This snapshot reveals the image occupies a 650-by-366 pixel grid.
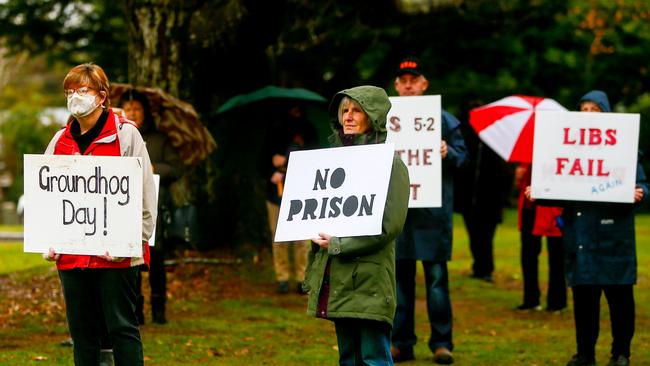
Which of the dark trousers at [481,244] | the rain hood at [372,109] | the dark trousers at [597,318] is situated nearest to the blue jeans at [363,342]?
the rain hood at [372,109]

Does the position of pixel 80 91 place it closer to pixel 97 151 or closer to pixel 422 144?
pixel 97 151

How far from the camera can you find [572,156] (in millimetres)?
8742

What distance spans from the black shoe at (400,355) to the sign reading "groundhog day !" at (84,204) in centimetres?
330

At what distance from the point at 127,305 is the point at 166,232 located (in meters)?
4.08

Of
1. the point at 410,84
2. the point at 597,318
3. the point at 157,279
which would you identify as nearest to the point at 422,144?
the point at 410,84

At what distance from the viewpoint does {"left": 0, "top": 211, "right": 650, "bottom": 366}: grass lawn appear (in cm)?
942

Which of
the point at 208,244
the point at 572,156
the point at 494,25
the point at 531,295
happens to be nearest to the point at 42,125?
the point at 494,25

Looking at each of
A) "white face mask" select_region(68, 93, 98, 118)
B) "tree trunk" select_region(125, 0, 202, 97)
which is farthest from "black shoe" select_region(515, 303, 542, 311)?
"white face mask" select_region(68, 93, 98, 118)

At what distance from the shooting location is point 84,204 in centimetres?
643

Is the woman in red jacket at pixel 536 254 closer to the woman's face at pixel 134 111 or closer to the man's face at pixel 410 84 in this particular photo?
the man's face at pixel 410 84

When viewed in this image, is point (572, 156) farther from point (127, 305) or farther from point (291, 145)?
point (291, 145)

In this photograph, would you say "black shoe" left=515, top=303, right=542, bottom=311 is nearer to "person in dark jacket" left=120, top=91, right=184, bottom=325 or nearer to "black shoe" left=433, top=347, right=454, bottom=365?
"black shoe" left=433, top=347, right=454, bottom=365

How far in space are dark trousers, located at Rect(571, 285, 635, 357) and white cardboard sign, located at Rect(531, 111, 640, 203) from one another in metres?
0.76

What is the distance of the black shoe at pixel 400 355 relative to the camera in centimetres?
909
